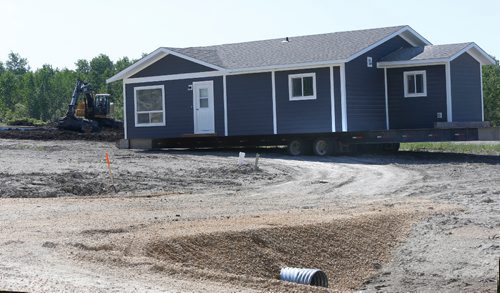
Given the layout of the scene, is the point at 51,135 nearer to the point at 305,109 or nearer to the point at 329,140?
the point at 305,109

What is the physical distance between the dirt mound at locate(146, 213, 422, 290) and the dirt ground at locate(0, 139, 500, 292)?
0.02 meters

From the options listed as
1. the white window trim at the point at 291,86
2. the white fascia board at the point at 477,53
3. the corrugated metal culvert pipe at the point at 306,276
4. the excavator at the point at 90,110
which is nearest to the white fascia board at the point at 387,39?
the white window trim at the point at 291,86

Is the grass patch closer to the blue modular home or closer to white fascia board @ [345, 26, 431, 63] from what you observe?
the blue modular home

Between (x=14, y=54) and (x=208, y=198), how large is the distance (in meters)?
124

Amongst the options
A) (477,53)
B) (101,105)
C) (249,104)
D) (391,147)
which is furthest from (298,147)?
(101,105)

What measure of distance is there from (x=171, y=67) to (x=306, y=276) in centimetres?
2366

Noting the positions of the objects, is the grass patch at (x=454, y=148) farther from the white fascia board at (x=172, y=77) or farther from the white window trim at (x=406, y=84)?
the white fascia board at (x=172, y=77)

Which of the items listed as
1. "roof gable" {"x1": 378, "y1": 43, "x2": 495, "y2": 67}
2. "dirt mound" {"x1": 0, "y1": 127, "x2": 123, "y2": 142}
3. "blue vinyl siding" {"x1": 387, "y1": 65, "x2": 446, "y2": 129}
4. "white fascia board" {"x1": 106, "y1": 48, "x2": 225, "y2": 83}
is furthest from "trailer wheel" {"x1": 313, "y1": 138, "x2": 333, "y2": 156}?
"dirt mound" {"x1": 0, "y1": 127, "x2": 123, "y2": 142}

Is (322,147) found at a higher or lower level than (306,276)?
higher

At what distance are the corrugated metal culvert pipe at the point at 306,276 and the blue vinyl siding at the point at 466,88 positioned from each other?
20765 mm

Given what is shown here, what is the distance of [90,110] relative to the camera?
48812mm

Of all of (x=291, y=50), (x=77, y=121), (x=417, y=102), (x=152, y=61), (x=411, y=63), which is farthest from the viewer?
(x=77, y=121)

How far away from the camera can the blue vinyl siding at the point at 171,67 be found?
35219 millimetres

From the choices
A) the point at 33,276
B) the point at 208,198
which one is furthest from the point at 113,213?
the point at 33,276
